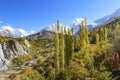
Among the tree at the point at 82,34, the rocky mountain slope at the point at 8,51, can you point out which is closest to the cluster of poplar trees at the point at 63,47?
the tree at the point at 82,34

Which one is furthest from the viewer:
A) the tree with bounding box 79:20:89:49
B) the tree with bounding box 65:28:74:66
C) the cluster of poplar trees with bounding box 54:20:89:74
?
the tree with bounding box 79:20:89:49

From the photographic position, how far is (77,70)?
43.9 m

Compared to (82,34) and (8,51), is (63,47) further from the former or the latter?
(8,51)

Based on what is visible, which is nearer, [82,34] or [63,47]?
[63,47]

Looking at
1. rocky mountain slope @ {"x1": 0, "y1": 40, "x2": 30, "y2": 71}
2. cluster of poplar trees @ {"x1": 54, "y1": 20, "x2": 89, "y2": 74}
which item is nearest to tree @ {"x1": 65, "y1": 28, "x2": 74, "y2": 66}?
cluster of poplar trees @ {"x1": 54, "y1": 20, "x2": 89, "y2": 74}

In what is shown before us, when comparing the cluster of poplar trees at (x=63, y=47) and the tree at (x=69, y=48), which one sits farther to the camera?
the tree at (x=69, y=48)

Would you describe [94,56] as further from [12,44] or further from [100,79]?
[12,44]

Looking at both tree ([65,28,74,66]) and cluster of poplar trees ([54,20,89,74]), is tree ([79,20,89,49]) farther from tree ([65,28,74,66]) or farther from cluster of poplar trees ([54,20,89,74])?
tree ([65,28,74,66])

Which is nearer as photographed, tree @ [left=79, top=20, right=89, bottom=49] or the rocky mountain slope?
tree @ [left=79, top=20, right=89, bottom=49]

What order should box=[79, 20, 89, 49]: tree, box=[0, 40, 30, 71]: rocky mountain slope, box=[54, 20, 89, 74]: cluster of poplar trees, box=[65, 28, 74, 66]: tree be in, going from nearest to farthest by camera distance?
box=[54, 20, 89, 74]: cluster of poplar trees → box=[65, 28, 74, 66]: tree → box=[79, 20, 89, 49]: tree → box=[0, 40, 30, 71]: rocky mountain slope

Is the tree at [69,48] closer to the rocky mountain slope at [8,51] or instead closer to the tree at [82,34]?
the tree at [82,34]

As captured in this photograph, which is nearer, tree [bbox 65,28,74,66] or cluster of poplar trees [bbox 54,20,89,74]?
cluster of poplar trees [bbox 54,20,89,74]

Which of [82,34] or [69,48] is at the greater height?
[82,34]

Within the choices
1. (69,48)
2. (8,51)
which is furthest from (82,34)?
(8,51)
